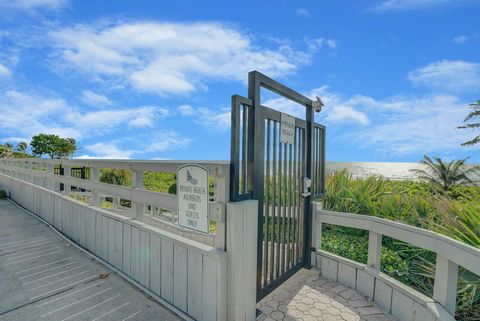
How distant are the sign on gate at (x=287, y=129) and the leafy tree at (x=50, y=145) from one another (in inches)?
2102

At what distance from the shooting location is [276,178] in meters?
3.12

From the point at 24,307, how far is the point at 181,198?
6.36 ft

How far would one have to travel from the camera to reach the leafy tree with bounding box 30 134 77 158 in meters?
45.7

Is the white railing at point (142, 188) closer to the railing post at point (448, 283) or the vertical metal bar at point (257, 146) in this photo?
the vertical metal bar at point (257, 146)

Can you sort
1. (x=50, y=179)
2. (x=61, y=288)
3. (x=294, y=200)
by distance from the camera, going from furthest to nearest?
(x=50, y=179) < (x=294, y=200) < (x=61, y=288)

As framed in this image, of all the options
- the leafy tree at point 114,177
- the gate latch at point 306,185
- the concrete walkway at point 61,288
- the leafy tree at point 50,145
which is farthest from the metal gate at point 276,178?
the leafy tree at point 50,145

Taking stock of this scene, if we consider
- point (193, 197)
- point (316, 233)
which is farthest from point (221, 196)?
point (316, 233)

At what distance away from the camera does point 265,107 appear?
2.82 m

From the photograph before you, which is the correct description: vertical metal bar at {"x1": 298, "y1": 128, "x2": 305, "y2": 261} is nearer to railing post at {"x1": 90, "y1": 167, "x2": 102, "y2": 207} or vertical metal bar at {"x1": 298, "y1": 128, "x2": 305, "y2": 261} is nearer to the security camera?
the security camera

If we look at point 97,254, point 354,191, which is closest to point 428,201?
point 354,191

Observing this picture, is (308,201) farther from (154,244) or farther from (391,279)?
(154,244)

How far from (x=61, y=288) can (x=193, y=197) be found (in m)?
2.06

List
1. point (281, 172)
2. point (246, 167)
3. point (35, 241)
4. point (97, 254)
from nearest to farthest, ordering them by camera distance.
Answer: point (246, 167), point (281, 172), point (97, 254), point (35, 241)

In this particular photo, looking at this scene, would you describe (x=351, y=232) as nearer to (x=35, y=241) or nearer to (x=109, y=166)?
(x=109, y=166)
